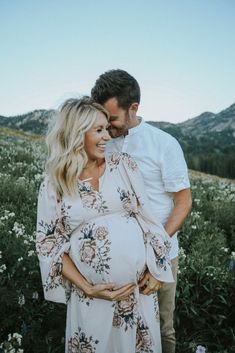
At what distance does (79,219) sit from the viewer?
261 centimetres

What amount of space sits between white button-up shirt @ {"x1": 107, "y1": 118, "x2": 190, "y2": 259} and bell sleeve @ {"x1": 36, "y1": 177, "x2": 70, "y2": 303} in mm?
710

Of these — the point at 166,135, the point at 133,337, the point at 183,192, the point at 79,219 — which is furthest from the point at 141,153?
the point at 133,337

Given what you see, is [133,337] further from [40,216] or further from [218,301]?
[218,301]

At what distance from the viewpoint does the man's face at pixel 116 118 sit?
2939 mm

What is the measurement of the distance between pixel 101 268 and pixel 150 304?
47 centimetres

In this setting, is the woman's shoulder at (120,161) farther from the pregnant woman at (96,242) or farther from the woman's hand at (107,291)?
the woman's hand at (107,291)

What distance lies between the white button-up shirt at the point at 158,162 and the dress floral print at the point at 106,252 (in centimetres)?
26

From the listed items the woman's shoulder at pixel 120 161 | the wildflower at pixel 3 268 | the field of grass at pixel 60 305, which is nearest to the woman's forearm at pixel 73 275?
the woman's shoulder at pixel 120 161

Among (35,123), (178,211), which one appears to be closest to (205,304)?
(178,211)

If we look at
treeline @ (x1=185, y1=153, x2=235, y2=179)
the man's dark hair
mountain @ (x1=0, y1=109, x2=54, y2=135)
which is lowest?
treeline @ (x1=185, y1=153, x2=235, y2=179)

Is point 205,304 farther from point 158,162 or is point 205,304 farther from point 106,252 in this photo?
point 106,252

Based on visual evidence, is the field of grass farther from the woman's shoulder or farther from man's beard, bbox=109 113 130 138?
the woman's shoulder

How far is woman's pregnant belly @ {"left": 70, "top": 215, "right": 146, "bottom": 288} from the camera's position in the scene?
2516 millimetres

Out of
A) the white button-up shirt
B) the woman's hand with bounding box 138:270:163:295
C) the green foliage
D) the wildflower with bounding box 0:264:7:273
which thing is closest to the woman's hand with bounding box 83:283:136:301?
the woman's hand with bounding box 138:270:163:295
